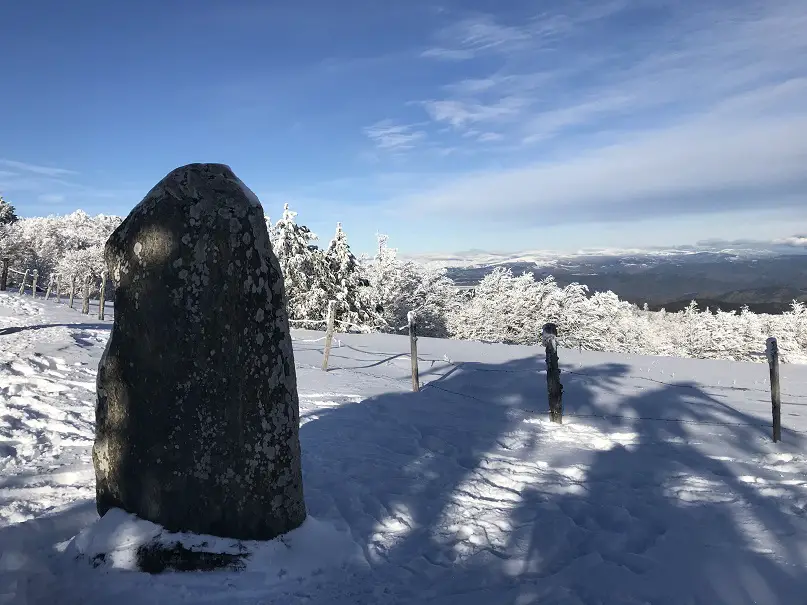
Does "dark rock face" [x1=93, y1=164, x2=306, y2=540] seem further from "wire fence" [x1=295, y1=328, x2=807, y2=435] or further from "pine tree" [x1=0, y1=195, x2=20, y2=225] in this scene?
"pine tree" [x1=0, y1=195, x2=20, y2=225]

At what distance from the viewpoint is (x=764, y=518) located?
13.6ft

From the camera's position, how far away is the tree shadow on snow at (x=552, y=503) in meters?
3.26

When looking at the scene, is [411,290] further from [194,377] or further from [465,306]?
[194,377]

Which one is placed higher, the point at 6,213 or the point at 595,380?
the point at 6,213

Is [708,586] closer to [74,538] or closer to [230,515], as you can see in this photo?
[230,515]

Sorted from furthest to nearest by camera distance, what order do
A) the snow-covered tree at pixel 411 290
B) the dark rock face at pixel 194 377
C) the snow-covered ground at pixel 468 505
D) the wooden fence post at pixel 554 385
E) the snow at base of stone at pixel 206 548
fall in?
the snow-covered tree at pixel 411 290 < the wooden fence post at pixel 554 385 < the dark rock face at pixel 194 377 < the snow at base of stone at pixel 206 548 < the snow-covered ground at pixel 468 505

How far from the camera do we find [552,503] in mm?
4570

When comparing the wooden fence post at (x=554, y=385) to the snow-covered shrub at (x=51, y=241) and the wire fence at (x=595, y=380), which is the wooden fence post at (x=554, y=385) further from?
the snow-covered shrub at (x=51, y=241)

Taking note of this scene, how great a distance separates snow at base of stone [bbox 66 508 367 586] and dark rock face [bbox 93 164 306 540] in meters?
0.07

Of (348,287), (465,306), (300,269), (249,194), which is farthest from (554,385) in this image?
(465,306)

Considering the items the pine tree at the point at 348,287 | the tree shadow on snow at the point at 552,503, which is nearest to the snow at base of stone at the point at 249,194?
the tree shadow on snow at the point at 552,503

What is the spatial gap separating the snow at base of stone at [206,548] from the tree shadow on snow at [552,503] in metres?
0.30

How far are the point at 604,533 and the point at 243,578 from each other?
273cm

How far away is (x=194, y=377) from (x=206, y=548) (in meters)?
1.13
